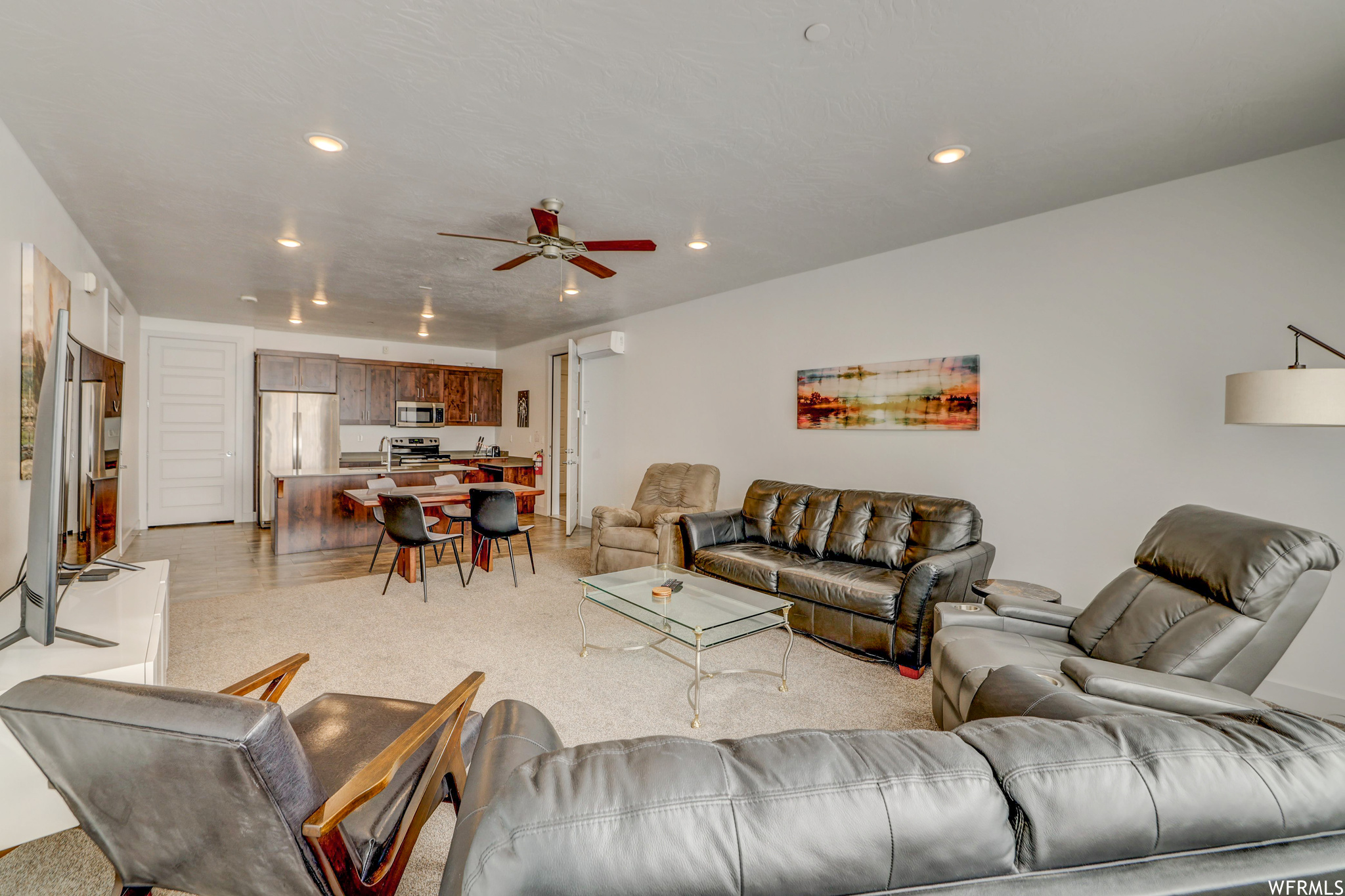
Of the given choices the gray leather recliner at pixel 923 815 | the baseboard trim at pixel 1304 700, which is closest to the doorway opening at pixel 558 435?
the baseboard trim at pixel 1304 700

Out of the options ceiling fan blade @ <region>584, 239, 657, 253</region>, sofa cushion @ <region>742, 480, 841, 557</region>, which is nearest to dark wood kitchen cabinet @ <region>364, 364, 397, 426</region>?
sofa cushion @ <region>742, 480, 841, 557</region>

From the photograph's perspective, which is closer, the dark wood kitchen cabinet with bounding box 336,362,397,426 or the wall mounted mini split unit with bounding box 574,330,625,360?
the wall mounted mini split unit with bounding box 574,330,625,360

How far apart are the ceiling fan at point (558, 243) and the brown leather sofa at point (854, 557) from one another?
1975mm

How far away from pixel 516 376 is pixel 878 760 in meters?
8.92

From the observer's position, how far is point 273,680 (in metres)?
1.70

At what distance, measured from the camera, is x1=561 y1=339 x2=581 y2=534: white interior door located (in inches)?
277

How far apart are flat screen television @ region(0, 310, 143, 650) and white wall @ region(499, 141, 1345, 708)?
4.21m

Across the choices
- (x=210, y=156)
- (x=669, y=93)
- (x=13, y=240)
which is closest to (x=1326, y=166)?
(x=669, y=93)

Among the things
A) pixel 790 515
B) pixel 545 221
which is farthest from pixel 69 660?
pixel 790 515

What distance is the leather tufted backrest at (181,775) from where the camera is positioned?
98cm

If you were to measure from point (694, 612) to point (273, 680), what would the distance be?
70.6 inches

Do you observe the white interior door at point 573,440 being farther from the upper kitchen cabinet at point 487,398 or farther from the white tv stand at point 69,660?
the white tv stand at point 69,660

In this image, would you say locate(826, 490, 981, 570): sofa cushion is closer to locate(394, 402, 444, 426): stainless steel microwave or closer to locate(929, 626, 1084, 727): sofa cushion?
locate(929, 626, 1084, 727): sofa cushion

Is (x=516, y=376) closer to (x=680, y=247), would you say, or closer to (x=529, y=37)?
(x=680, y=247)
